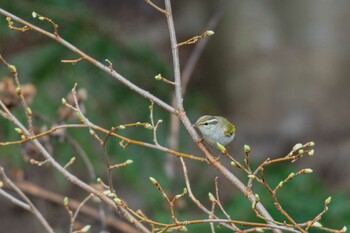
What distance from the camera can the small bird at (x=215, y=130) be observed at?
2492 mm

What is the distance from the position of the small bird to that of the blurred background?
2.17m

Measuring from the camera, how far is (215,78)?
6.46 m

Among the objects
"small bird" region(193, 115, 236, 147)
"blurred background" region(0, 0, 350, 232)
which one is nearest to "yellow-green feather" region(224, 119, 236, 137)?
"small bird" region(193, 115, 236, 147)

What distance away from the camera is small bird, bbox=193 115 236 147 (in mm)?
2492

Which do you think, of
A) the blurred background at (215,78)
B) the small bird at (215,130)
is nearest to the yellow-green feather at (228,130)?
the small bird at (215,130)

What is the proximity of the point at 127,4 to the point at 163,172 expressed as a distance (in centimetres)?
272

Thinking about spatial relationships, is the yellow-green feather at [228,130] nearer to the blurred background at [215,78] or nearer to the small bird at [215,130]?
the small bird at [215,130]

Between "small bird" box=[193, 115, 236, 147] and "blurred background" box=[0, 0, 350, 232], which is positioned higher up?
"blurred background" box=[0, 0, 350, 232]

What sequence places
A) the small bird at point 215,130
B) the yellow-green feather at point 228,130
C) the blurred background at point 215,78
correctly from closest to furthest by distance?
the small bird at point 215,130
the yellow-green feather at point 228,130
the blurred background at point 215,78

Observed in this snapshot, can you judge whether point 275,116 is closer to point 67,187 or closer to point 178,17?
point 178,17

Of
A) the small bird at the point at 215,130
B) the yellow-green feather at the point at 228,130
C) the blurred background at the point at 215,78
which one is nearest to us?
the small bird at the point at 215,130

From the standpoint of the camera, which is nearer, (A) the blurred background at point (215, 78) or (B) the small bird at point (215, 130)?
(B) the small bird at point (215, 130)

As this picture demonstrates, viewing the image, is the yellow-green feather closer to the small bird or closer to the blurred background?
the small bird

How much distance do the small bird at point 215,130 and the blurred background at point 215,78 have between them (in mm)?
2172
